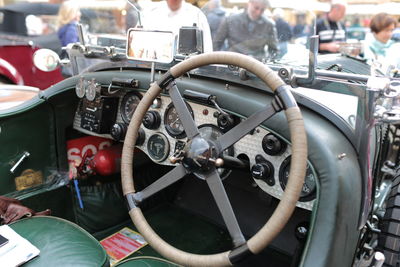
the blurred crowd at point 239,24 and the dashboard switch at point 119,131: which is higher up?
Answer: the blurred crowd at point 239,24

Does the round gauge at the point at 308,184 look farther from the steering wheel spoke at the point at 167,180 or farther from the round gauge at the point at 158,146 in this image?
the round gauge at the point at 158,146

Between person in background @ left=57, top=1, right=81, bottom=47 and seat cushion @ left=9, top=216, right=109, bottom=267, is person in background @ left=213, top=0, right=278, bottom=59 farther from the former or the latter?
person in background @ left=57, top=1, right=81, bottom=47

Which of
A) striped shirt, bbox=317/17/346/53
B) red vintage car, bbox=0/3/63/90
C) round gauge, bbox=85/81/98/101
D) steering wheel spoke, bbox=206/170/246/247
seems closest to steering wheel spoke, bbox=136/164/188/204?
steering wheel spoke, bbox=206/170/246/247

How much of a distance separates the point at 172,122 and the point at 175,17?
92 cm

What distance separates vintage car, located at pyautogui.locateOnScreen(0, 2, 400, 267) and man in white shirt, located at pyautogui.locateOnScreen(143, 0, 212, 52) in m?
0.33

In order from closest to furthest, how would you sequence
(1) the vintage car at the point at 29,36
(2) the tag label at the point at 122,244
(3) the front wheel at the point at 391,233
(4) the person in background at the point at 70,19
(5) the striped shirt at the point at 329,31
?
(3) the front wheel at the point at 391,233 < (2) the tag label at the point at 122,244 < (1) the vintage car at the point at 29,36 < (5) the striped shirt at the point at 329,31 < (4) the person in background at the point at 70,19

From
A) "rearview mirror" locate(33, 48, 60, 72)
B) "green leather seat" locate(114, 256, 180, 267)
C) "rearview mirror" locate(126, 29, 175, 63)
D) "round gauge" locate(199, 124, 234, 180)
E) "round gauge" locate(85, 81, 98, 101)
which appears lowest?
"green leather seat" locate(114, 256, 180, 267)

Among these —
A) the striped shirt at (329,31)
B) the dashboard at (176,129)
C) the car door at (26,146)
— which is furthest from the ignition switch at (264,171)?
the striped shirt at (329,31)

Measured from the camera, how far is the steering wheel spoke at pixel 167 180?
4.79ft

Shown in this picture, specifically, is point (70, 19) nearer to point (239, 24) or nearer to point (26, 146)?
point (26, 146)

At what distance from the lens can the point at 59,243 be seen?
5.46 ft

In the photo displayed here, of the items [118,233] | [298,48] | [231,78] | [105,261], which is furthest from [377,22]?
[105,261]

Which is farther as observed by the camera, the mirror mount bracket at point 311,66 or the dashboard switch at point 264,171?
the dashboard switch at point 264,171

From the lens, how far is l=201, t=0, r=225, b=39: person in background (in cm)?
228
